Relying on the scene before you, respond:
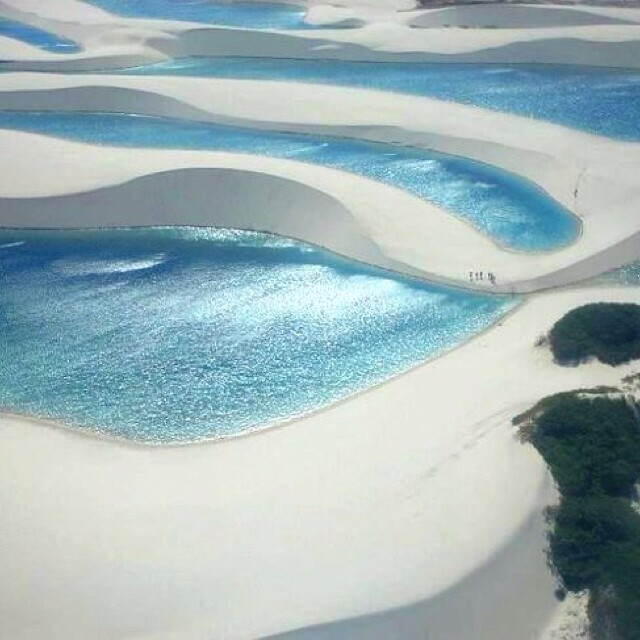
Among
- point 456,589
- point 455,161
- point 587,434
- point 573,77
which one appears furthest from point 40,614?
A: point 573,77

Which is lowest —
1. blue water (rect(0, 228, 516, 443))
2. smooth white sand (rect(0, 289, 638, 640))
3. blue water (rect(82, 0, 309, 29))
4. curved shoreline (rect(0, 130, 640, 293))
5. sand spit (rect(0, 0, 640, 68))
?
smooth white sand (rect(0, 289, 638, 640))

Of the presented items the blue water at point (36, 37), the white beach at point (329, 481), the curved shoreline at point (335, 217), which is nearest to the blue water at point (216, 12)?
the blue water at point (36, 37)

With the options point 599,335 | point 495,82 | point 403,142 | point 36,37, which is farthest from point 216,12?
point 599,335

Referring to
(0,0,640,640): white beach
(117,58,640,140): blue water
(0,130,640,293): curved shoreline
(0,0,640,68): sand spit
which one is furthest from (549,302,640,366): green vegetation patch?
(0,0,640,68): sand spit

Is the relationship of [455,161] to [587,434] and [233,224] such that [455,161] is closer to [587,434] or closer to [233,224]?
[233,224]

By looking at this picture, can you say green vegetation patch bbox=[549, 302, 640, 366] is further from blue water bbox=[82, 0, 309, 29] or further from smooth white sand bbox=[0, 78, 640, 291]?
blue water bbox=[82, 0, 309, 29]

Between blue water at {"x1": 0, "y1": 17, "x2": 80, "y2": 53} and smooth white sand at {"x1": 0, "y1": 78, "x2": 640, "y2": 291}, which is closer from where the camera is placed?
smooth white sand at {"x1": 0, "y1": 78, "x2": 640, "y2": 291}

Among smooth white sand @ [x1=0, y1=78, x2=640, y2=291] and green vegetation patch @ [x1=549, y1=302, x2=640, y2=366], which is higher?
smooth white sand @ [x1=0, y1=78, x2=640, y2=291]

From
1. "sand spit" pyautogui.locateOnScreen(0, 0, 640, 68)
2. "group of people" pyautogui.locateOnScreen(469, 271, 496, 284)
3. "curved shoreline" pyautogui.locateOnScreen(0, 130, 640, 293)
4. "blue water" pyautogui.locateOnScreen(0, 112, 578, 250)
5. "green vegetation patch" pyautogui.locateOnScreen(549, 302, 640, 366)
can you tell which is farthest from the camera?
"sand spit" pyautogui.locateOnScreen(0, 0, 640, 68)
